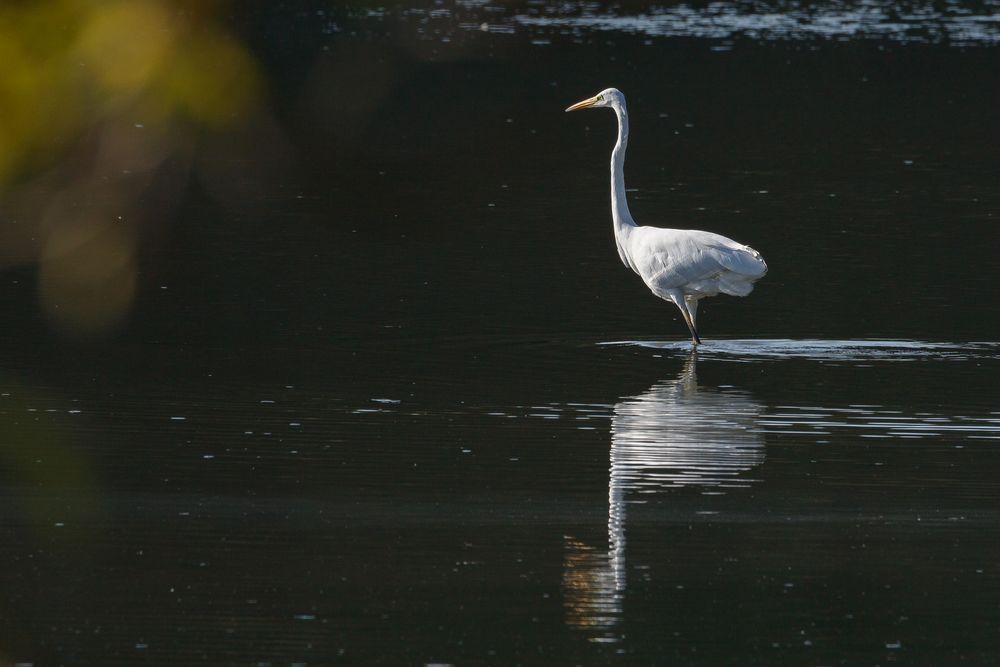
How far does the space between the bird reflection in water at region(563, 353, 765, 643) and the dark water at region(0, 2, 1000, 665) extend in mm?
35

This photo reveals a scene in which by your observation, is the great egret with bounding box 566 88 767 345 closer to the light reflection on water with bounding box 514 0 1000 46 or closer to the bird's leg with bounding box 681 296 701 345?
the bird's leg with bounding box 681 296 701 345

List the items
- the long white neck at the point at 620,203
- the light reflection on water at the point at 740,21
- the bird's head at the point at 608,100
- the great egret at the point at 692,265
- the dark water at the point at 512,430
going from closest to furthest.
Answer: the dark water at the point at 512,430 → the great egret at the point at 692,265 → the long white neck at the point at 620,203 → the bird's head at the point at 608,100 → the light reflection on water at the point at 740,21

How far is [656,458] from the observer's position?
12.1 metres

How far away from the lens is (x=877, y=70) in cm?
4925

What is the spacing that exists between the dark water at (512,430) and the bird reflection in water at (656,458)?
4cm

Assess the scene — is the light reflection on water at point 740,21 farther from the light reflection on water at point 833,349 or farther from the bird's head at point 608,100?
the light reflection on water at point 833,349

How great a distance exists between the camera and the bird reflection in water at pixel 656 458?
9055mm

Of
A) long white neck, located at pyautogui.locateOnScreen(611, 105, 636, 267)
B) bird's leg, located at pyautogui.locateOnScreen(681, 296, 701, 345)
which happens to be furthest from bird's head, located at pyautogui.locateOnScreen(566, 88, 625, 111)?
bird's leg, located at pyautogui.locateOnScreen(681, 296, 701, 345)

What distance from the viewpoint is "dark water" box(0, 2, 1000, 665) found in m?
8.75

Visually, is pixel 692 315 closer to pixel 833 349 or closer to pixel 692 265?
pixel 692 265

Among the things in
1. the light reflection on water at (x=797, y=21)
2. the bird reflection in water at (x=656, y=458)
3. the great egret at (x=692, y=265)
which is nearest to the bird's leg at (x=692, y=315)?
the great egret at (x=692, y=265)

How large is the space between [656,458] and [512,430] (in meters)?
1.27

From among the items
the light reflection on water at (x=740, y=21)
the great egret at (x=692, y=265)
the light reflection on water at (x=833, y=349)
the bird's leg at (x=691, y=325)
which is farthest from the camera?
the light reflection on water at (x=740, y=21)

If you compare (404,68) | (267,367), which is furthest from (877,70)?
(267,367)
